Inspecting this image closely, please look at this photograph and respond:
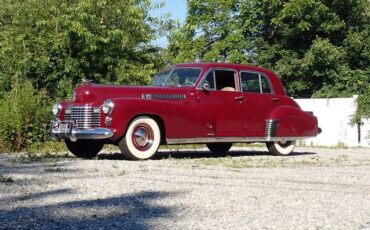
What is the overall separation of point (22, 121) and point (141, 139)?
13.2 ft

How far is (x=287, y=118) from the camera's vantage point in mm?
12516

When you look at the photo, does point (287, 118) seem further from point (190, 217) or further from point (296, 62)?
point (296, 62)

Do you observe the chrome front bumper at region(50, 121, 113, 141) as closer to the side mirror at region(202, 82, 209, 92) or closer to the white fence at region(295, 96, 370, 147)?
the side mirror at region(202, 82, 209, 92)

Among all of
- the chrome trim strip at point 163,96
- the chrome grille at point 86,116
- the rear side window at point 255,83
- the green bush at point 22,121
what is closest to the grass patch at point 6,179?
the chrome grille at point 86,116

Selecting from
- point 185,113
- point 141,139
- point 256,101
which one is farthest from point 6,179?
point 256,101

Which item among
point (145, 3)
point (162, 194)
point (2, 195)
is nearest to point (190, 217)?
point (162, 194)

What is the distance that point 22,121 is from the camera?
43.0ft

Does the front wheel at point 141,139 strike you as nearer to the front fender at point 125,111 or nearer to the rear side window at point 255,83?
the front fender at point 125,111

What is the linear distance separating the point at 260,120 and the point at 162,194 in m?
6.21

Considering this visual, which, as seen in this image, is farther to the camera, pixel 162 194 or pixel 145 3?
pixel 145 3

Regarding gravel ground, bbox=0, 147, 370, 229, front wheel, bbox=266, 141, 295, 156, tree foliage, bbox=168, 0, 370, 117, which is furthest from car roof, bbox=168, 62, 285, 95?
tree foliage, bbox=168, 0, 370, 117

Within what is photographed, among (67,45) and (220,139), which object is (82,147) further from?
(67,45)

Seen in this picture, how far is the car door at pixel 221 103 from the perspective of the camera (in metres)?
11.2

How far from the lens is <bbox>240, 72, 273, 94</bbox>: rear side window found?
12.2 meters
